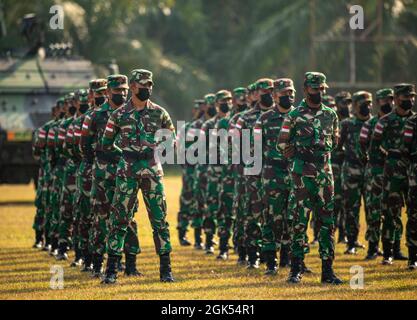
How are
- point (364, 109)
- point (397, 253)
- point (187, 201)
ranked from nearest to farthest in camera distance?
point (397, 253)
point (364, 109)
point (187, 201)

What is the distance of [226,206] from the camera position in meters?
15.8

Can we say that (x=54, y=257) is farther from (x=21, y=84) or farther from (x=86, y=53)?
(x=86, y=53)

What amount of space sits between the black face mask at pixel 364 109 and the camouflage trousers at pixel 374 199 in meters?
1.24

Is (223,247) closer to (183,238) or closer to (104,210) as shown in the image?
(183,238)

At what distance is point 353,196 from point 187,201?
329 centimetres

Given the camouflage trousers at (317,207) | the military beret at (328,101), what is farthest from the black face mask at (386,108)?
the camouflage trousers at (317,207)

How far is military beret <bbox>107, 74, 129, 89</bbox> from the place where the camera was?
1306 cm

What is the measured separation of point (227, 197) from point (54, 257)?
9.25 feet

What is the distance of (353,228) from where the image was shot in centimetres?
1648

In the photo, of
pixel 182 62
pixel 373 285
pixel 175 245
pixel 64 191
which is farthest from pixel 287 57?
pixel 373 285

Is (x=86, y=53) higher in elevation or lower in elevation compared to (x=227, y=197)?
higher

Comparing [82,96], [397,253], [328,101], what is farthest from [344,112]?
[82,96]

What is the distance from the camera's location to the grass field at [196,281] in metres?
11.9
